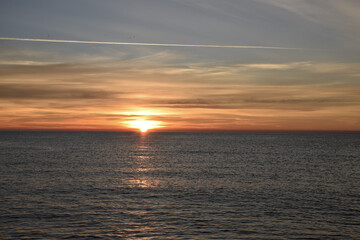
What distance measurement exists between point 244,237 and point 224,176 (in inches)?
1453

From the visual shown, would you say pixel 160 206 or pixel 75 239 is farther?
pixel 160 206

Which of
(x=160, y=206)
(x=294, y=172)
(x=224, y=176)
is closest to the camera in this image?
(x=160, y=206)

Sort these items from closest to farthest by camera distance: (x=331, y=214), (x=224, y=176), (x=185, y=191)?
(x=331, y=214) → (x=185, y=191) → (x=224, y=176)

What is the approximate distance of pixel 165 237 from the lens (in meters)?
29.7

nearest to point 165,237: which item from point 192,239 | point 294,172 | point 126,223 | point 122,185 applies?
point 192,239

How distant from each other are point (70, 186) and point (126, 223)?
23.6 meters

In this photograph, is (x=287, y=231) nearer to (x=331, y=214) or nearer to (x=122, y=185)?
(x=331, y=214)

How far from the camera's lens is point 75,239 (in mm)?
29000

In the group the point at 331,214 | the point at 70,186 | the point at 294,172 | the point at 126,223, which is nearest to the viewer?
the point at 126,223

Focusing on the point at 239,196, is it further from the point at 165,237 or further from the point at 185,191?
the point at 165,237

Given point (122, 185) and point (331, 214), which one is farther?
point (122, 185)

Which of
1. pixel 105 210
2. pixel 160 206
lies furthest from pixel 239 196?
pixel 105 210

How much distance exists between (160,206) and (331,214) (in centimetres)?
1922

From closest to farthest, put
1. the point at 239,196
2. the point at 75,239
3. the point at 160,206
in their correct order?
the point at 75,239 → the point at 160,206 → the point at 239,196
